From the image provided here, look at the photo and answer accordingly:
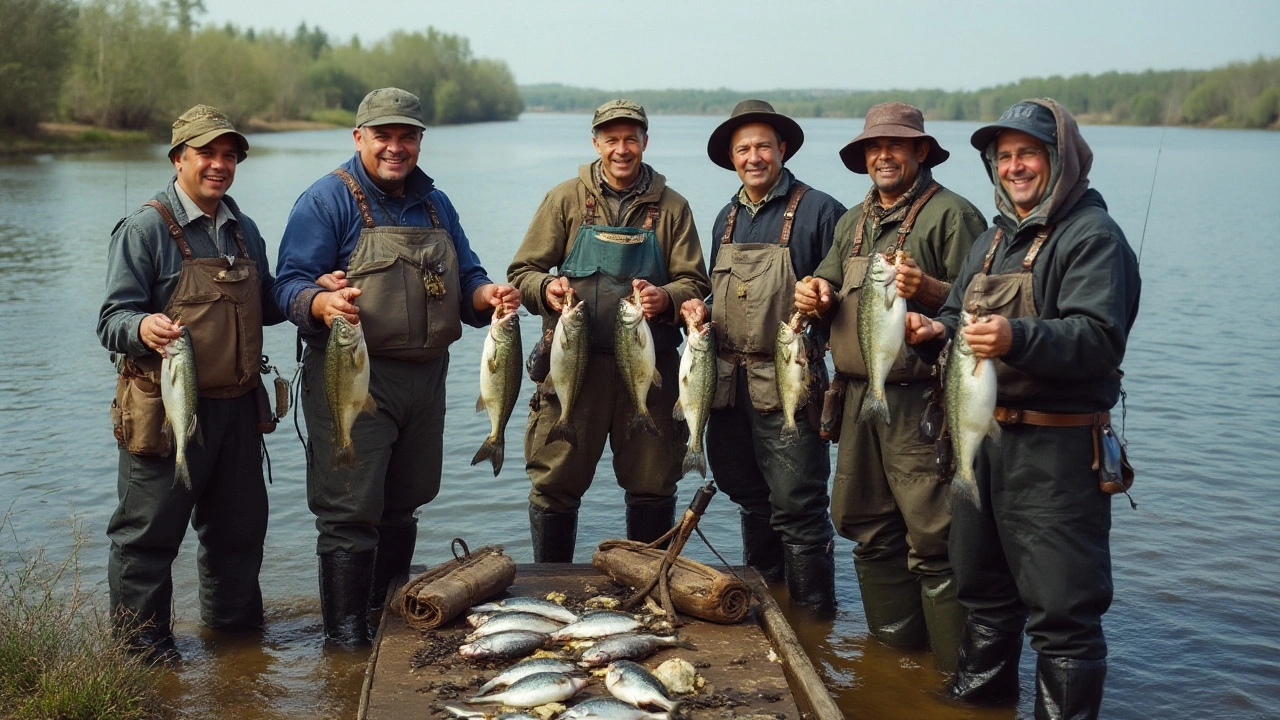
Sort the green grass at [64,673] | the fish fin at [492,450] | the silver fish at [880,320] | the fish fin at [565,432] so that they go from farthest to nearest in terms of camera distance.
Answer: the fish fin at [565,432] → the fish fin at [492,450] → the silver fish at [880,320] → the green grass at [64,673]

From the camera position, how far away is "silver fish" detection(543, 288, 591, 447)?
6121 mm

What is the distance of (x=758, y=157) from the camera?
21.8ft

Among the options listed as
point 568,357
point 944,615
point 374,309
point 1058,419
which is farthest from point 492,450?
Answer: point 1058,419

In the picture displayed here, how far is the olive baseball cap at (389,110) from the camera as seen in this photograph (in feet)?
20.2

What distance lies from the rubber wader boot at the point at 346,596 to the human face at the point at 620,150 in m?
2.56

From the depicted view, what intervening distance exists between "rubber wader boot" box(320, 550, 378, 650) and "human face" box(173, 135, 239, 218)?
1991 mm

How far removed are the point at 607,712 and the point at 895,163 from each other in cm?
318

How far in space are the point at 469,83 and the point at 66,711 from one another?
13904 cm

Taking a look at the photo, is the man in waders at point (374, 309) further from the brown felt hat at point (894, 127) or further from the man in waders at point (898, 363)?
the brown felt hat at point (894, 127)

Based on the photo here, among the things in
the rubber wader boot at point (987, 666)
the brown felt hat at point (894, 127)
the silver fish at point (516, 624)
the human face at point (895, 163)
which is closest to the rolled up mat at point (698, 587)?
the silver fish at point (516, 624)

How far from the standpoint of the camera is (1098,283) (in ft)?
15.8

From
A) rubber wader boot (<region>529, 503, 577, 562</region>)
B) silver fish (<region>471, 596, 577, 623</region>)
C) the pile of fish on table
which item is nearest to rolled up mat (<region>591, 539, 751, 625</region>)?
the pile of fish on table

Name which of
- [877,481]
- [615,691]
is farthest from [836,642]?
[615,691]

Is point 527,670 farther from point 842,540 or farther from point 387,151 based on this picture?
point 842,540
